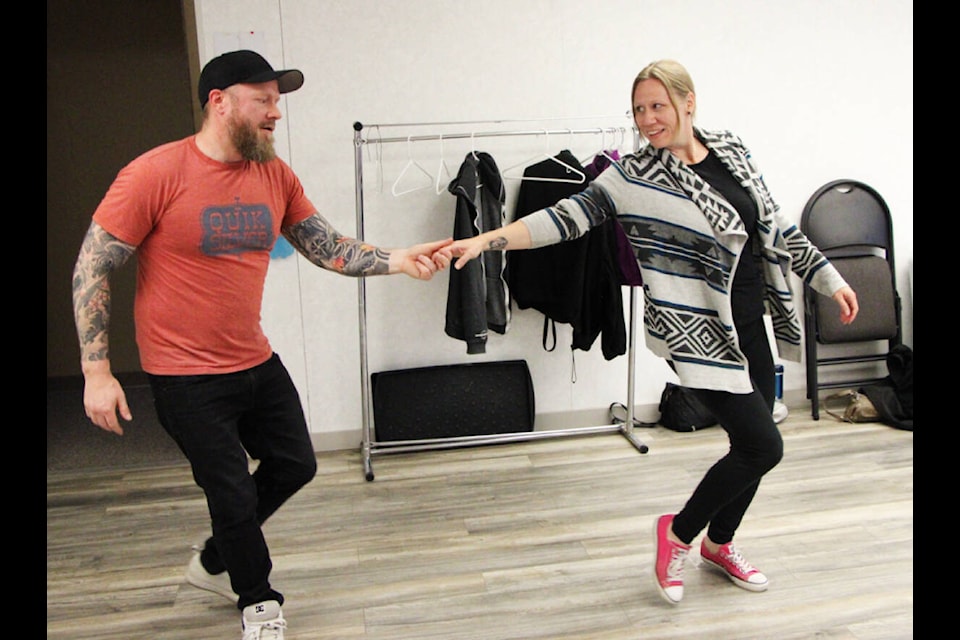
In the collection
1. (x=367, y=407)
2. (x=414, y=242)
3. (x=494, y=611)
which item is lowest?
(x=494, y=611)

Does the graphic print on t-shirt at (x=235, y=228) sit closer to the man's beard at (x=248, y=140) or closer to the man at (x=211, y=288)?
the man at (x=211, y=288)

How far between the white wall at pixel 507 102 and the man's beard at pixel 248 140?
4.89ft

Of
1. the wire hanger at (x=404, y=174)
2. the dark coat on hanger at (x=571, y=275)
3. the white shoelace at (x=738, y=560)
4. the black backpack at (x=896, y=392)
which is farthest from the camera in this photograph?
the black backpack at (x=896, y=392)

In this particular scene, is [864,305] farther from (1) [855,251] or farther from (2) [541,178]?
(2) [541,178]

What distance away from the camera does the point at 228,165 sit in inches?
74.6

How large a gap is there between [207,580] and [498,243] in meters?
1.27

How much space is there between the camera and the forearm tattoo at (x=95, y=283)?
1.76 m

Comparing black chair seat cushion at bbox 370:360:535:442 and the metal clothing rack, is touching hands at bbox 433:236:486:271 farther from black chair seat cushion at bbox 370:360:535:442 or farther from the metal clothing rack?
black chair seat cushion at bbox 370:360:535:442

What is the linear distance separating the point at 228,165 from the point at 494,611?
1408 mm

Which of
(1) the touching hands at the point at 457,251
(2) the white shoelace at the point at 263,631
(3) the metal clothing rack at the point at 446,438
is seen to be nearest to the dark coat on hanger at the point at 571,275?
(3) the metal clothing rack at the point at 446,438

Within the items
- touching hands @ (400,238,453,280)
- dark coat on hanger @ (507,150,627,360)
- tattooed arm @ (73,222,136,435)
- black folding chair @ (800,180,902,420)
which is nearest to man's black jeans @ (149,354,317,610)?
tattooed arm @ (73,222,136,435)

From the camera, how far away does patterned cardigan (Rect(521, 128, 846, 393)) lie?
6.59ft

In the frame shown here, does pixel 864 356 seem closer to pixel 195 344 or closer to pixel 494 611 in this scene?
pixel 494 611
